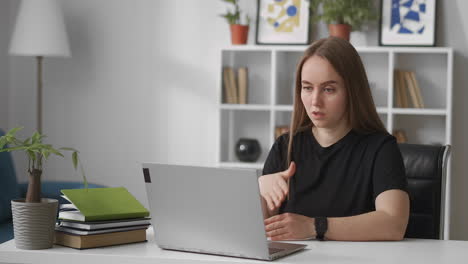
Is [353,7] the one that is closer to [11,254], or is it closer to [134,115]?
[134,115]

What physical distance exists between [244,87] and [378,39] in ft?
2.77

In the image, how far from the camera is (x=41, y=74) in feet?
14.7

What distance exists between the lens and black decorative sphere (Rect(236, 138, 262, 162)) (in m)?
4.07

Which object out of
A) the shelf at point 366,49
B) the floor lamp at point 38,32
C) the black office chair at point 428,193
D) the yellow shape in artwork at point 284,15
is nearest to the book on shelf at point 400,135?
the shelf at point 366,49

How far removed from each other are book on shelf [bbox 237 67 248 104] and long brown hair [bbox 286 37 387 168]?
2.02 meters

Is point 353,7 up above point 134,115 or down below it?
above

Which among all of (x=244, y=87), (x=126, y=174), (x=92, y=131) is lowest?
(x=126, y=174)

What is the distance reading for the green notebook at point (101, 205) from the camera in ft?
5.41

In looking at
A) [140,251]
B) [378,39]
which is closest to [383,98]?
[378,39]

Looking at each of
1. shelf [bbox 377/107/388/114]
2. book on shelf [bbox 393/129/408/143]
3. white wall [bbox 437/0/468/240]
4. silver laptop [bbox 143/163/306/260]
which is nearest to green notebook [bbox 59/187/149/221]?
silver laptop [bbox 143/163/306/260]

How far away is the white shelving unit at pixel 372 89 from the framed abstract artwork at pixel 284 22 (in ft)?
0.27

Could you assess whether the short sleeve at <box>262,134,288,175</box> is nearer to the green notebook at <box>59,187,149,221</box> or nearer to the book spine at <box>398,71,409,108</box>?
the green notebook at <box>59,187,149,221</box>

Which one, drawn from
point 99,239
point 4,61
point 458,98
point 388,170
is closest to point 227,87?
point 458,98

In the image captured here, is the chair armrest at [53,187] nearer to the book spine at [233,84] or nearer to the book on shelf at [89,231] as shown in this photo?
the book spine at [233,84]
